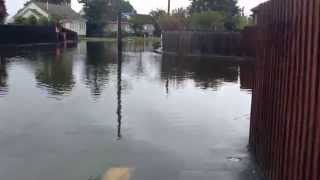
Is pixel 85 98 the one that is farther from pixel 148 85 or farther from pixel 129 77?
pixel 129 77

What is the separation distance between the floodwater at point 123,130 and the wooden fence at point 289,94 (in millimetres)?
909

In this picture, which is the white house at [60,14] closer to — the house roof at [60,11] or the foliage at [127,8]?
the house roof at [60,11]

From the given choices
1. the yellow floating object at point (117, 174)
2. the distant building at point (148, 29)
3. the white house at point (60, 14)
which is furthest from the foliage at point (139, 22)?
the yellow floating object at point (117, 174)

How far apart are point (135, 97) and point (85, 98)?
4.32 feet

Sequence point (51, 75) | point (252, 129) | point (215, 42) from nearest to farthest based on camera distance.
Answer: point (252, 129), point (51, 75), point (215, 42)

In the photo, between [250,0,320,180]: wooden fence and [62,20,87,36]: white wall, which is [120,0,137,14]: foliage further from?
[250,0,320,180]: wooden fence

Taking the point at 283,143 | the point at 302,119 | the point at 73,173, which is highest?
the point at 302,119

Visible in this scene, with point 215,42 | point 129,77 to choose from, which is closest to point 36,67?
point 129,77

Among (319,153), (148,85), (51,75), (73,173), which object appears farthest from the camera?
(51,75)

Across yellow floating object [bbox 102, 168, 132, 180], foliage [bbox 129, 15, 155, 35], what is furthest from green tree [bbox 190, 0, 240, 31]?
yellow floating object [bbox 102, 168, 132, 180]

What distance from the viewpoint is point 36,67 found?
24.8m

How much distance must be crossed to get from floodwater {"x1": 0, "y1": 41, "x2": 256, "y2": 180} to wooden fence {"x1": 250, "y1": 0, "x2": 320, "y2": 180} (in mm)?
909

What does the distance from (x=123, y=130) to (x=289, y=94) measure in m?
4.95

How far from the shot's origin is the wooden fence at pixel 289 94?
4719mm
